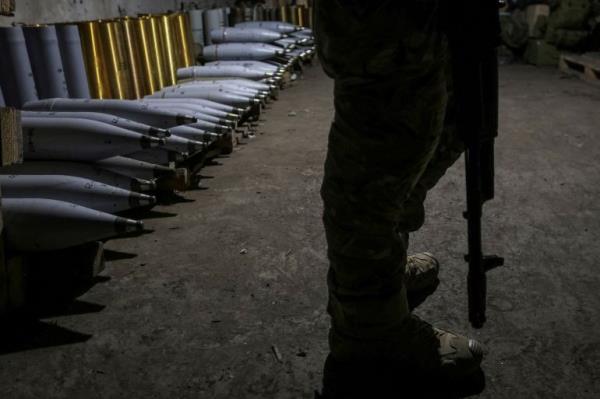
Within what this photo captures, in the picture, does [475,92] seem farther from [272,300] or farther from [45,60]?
[45,60]

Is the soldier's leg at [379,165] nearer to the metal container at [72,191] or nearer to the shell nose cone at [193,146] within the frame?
the metal container at [72,191]

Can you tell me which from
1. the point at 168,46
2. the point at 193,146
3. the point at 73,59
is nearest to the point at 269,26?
the point at 168,46

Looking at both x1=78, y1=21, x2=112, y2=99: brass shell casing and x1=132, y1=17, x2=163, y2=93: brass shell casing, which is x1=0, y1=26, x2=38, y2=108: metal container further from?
x1=132, y1=17, x2=163, y2=93: brass shell casing

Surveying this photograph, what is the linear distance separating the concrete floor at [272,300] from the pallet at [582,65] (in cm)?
364

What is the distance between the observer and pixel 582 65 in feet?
21.5

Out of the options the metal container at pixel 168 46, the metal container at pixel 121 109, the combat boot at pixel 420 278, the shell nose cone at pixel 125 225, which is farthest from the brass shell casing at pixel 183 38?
the combat boot at pixel 420 278

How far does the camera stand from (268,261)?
2133 millimetres

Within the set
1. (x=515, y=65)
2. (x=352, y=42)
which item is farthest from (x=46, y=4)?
(x=515, y=65)

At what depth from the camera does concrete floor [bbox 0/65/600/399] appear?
56.4 inches

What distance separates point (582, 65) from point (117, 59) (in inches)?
225

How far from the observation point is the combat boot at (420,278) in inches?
70.4

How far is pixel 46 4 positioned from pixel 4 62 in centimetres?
110

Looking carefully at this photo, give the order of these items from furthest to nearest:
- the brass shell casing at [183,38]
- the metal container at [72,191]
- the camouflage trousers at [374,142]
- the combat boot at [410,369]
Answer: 1. the brass shell casing at [183,38]
2. the metal container at [72,191]
3. the combat boot at [410,369]
4. the camouflage trousers at [374,142]

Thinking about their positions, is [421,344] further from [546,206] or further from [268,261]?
[546,206]
